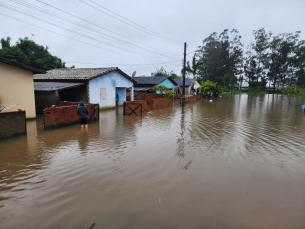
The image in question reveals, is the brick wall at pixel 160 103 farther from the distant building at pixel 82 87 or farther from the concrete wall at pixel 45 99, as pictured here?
the concrete wall at pixel 45 99

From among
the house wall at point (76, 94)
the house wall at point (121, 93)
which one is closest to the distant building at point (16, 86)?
the house wall at point (76, 94)

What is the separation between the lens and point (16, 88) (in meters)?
12.1

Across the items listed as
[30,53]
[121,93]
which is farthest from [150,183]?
[30,53]

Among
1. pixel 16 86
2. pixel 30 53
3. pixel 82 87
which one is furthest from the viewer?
Answer: pixel 30 53

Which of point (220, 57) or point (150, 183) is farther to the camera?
point (220, 57)

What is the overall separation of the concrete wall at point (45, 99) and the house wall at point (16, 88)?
138 inches

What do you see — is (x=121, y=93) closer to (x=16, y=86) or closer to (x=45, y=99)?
(x=45, y=99)

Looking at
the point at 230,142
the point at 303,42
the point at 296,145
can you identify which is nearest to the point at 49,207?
the point at 230,142

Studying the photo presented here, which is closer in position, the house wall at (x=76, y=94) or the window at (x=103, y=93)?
the house wall at (x=76, y=94)

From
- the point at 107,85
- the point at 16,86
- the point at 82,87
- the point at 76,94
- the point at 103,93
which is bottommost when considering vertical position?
the point at 76,94

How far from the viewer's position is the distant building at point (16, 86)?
11367 millimetres

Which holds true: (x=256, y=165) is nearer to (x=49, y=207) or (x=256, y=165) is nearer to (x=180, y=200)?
(x=180, y=200)

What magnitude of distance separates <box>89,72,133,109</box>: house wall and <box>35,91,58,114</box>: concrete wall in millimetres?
3237

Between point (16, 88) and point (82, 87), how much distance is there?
699cm
